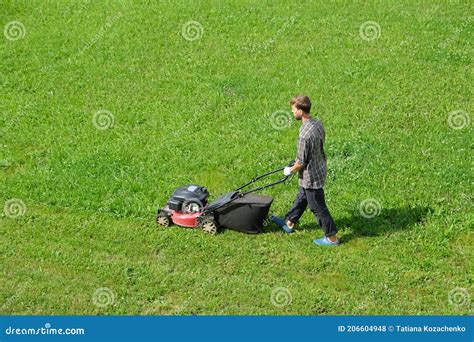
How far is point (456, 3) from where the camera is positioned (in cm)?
1747

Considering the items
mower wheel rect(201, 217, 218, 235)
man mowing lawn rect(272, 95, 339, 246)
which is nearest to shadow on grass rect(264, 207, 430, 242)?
man mowing lawn rect(272, 95, 339, 246)

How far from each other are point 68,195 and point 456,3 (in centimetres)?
1131

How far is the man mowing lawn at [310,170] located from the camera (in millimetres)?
9594

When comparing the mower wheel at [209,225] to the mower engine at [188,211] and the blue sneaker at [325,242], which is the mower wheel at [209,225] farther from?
the blue sneaker at [325,242]

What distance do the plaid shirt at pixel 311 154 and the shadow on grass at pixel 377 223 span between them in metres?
1.11

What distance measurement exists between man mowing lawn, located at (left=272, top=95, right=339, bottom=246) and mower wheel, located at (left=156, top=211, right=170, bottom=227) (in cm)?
186

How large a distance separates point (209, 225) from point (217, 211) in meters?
0.25

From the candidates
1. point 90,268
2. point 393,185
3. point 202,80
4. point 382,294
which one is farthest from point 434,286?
point 202,80

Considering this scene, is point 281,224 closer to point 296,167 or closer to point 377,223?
point 296,167

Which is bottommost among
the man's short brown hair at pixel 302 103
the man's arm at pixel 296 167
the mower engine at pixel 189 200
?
the man's arm at pixel 296 167

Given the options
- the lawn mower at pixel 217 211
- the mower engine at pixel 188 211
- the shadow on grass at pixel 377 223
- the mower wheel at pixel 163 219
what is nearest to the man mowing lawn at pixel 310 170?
the shadow on grass at pixel 377 223

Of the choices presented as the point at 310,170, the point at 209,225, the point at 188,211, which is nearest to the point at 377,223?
the point at 310,170

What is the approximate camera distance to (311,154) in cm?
972

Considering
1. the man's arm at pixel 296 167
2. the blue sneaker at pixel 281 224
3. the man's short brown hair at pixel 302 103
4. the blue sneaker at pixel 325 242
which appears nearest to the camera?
the man's short brown hair at pixel 302 103
